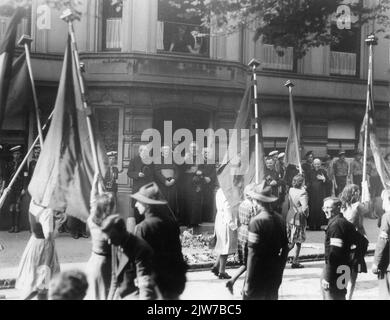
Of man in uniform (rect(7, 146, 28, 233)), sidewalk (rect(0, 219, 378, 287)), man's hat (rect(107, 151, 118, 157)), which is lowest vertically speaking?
sidewalk (rect(0, 219, 378, 287))

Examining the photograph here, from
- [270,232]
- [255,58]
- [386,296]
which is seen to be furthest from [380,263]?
[255,58]

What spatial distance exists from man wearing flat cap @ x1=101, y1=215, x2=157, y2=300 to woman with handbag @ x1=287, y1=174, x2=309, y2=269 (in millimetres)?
3335

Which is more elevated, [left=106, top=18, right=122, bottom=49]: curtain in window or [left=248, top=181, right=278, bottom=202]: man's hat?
[left=106, top=18, right=122, bottom=49]: curtain in window

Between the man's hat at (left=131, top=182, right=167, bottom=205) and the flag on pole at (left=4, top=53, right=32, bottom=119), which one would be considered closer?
the man's hat at (left=131, top=182, right=167, bottom=205)

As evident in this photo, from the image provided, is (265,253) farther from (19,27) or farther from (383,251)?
(19,27)

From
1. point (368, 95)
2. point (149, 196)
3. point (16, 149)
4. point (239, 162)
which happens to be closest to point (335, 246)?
point (149, 196)

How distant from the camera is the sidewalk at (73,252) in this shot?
7.05 meters

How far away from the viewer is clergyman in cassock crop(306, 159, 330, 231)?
27.5 feet

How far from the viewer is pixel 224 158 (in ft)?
24.9

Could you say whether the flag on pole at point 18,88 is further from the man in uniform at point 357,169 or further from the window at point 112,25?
the man in uniform at point 357,169

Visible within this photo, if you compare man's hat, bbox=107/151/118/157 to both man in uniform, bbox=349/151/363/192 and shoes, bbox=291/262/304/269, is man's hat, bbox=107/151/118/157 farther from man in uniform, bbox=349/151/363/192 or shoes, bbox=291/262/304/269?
man in uniform, bbox=349/151/363/192

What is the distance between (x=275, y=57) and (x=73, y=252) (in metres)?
4.06

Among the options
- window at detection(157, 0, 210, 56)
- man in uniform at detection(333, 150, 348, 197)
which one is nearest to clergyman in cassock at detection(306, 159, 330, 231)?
man in uniform at detection(333, 150, 348, 197)

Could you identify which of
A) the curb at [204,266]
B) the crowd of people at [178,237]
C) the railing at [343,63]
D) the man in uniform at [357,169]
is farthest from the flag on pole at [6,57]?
the man in uniform at [357,169]
